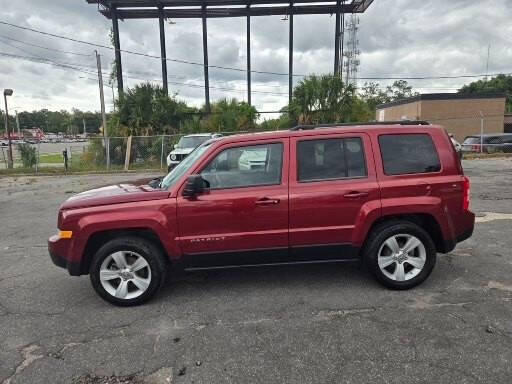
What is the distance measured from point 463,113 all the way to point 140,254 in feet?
119

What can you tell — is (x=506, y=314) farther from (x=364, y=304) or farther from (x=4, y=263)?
(x=4, y=263)

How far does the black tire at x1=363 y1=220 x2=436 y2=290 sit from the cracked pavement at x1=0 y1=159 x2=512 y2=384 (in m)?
0.11

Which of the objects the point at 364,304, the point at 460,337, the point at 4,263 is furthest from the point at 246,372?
the point at 4,263

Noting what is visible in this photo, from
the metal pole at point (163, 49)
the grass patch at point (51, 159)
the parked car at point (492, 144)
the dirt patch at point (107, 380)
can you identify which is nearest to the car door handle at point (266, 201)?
the dirt patch at point (107, 380)

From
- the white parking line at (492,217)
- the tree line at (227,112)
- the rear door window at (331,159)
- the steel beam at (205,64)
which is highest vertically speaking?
the steel beam at (205,64)

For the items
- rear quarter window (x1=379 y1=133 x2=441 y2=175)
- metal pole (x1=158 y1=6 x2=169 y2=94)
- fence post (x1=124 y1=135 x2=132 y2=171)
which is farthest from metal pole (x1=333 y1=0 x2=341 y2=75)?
rear quarter window (x1=379 y1=133 x2=441 y2=175)

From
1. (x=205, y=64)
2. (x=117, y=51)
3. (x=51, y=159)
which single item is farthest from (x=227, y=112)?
(x=51, y=159)

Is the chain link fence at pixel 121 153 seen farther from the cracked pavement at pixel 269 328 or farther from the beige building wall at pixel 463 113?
the beige building wall at pixel 463 113

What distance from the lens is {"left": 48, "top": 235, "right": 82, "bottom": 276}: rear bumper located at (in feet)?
11.4

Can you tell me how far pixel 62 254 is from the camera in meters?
3.50

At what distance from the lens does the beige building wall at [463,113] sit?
32.4m

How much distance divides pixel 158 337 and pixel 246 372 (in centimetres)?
90

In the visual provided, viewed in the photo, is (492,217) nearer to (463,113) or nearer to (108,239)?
(108,239)

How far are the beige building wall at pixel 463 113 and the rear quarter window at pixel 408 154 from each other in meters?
31.7
